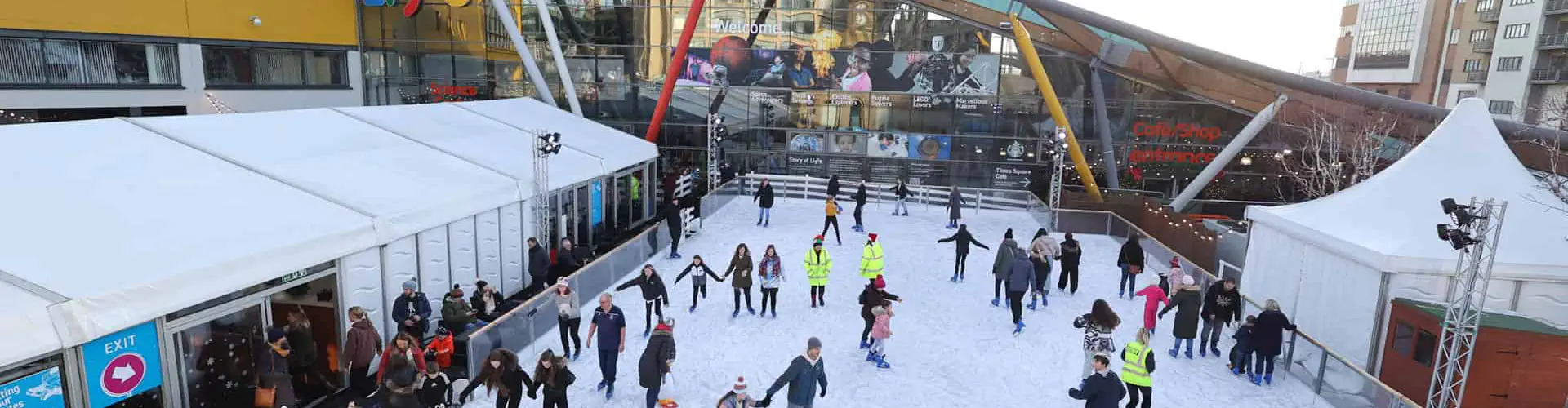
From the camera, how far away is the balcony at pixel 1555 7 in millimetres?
34531

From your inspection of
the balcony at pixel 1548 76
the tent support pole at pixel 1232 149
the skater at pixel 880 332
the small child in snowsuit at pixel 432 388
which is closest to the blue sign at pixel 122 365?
the small child in snowsuit at pixel 432 388

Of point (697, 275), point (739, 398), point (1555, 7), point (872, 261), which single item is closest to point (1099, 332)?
point (872, 261)

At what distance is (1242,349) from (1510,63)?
42427 millimetres

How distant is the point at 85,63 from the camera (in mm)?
18422

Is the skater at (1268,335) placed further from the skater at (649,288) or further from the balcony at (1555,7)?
the balcony at (1555,7)

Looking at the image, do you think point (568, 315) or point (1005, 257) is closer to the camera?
point (568, 315)

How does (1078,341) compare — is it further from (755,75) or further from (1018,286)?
(755,75)

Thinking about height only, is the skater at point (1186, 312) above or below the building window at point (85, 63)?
below

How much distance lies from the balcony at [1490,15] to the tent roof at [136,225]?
51676mm

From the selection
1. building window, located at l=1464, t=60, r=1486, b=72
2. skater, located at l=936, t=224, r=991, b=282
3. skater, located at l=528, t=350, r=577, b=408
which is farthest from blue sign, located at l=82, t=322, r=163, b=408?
building window, located at l=1464, t=60, r=1486, b=72

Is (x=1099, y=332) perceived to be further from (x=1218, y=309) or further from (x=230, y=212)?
(x=230, y=212)

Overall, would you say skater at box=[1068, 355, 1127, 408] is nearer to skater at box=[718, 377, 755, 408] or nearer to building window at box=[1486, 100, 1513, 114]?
skater at box=[718, 377, 755, 408]

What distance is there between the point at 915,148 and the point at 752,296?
1566cm

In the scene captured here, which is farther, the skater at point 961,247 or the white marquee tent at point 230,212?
the skater at point 961,247
